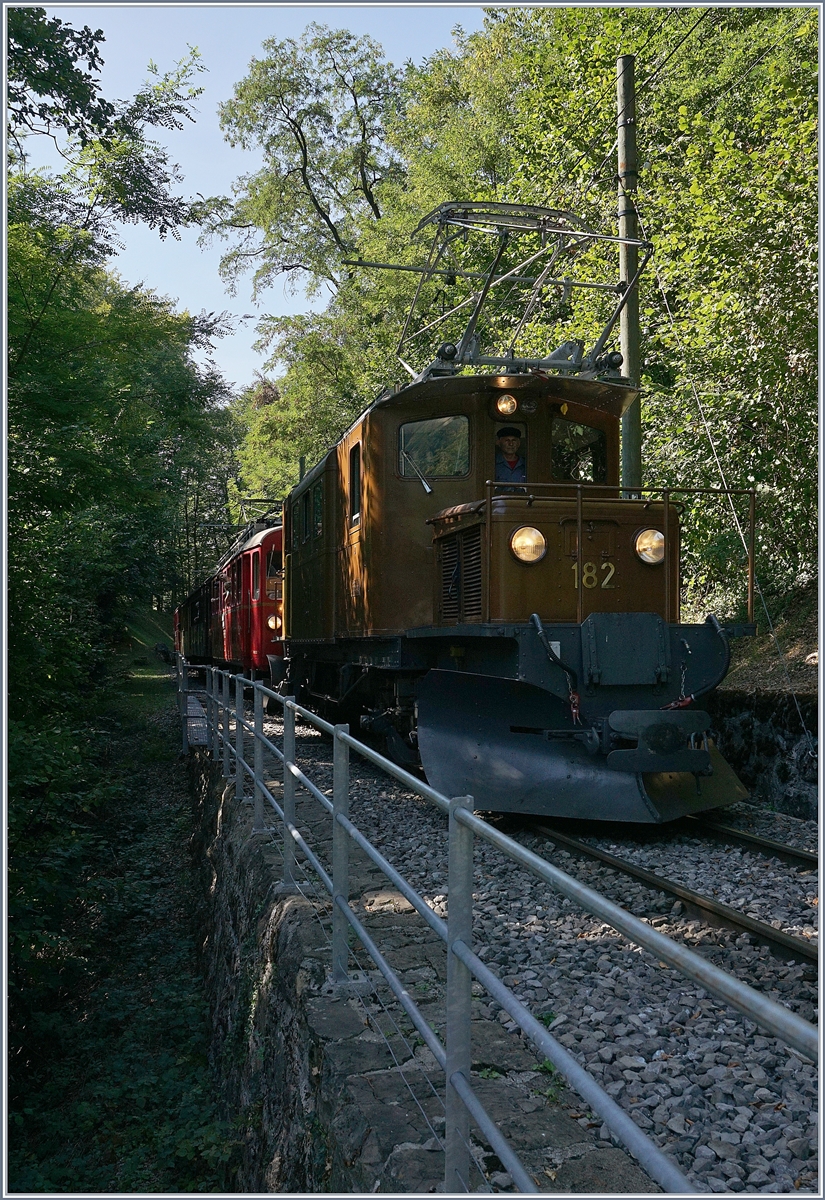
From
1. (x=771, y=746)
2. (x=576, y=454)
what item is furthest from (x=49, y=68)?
(x=771, y=746)

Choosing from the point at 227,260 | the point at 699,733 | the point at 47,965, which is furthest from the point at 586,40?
the point at 227,260

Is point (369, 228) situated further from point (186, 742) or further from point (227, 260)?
point (186, 742)

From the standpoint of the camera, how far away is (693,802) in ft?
20.9

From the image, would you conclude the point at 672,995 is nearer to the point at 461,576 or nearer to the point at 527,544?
the point at 527,544

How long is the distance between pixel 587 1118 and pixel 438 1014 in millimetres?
738

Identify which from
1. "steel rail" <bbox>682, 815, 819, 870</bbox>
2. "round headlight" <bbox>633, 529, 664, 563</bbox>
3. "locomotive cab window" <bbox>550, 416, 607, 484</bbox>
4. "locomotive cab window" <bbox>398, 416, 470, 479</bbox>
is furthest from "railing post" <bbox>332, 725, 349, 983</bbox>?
"locomotive cab window" <bbox>550, 416, 607, 484</bbox>

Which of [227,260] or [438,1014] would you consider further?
[227,260]

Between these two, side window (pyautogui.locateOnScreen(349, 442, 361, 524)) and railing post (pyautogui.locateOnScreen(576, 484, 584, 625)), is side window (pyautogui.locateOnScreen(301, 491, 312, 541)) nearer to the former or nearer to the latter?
→ side window (pyautogui.locateOnScreen(349, 442, 361, 524))

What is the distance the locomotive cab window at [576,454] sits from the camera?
8.16m

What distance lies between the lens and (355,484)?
8.93m

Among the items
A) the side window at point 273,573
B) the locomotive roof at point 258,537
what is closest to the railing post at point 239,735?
the side window at point 273,573

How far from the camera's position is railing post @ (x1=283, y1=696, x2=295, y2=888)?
4656mm

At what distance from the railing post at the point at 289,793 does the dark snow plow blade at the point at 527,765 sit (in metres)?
1.81

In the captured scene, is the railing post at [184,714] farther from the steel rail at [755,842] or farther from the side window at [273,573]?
the steel rail at [755,842]
